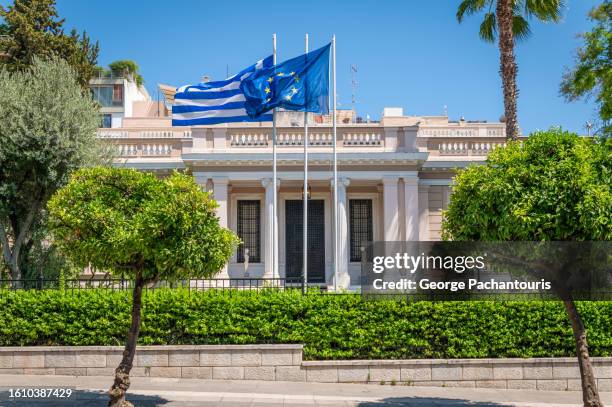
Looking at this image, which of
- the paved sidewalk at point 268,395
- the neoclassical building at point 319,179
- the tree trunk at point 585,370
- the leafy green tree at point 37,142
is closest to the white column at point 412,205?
the neoclassical building at point 319,179

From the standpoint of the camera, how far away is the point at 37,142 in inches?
627

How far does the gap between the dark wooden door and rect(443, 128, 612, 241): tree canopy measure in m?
13.8

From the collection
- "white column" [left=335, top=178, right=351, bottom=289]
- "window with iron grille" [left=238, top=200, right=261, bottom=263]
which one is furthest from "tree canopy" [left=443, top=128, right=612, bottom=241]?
"window with iron grille" [left=238, top=200, right=261, bottom=263]

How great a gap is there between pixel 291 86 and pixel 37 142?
7322mm

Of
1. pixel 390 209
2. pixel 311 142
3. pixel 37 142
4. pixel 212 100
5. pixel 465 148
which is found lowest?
pixel 390 209

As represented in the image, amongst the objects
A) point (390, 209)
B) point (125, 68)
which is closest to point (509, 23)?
point (390, 209)

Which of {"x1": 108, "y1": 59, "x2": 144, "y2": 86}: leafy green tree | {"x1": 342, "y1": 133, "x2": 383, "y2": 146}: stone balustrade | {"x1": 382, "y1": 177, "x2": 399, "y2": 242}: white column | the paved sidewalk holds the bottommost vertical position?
the paved sidewalk

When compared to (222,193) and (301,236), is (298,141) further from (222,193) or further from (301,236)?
(301,236)

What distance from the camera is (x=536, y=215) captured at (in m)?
8.71

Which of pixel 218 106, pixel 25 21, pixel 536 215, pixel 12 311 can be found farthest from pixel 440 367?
pixel 25 21

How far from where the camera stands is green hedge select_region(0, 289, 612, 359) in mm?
12453

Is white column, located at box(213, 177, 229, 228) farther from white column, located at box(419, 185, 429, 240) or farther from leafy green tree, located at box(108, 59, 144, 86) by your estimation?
leafy green tree, located at box(108, 59, 144, 86)

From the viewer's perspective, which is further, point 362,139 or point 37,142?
point 362,139

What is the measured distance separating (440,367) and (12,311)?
8844mm
